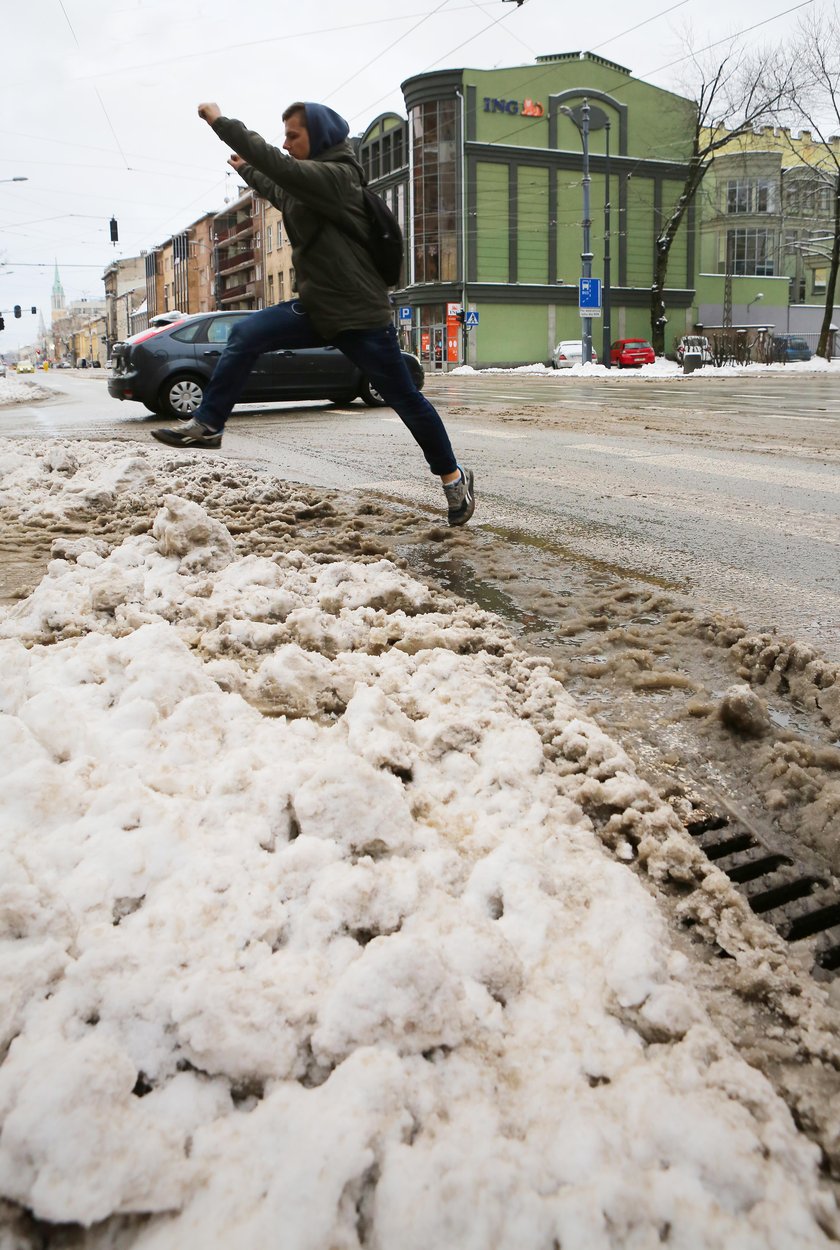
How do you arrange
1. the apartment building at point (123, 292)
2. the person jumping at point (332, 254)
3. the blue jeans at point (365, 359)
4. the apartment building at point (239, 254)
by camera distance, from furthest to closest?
1. the apartment building at point (123, 292)
2. the apartment building at point (239, 254)
3. the blue jeans at point (365, 359)
4. the person jumping at point (332, 254)

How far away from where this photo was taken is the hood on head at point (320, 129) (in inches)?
167

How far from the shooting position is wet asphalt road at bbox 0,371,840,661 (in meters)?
3.67

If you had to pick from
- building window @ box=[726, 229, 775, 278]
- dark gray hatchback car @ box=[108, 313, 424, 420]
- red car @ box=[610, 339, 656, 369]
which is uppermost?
building window @ box=[726, 229, 775, 278]

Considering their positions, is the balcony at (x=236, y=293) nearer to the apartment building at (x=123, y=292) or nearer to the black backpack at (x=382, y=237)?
the apartment building at (x=123, y=292)

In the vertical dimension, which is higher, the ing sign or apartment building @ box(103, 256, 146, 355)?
apartment building @ box(103, 256, 146, 355)

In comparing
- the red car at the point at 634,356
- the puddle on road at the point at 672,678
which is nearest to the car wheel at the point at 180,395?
the puddle on road at the point at 672,678

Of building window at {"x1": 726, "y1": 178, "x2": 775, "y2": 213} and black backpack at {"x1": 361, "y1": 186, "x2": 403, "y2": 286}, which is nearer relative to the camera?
black backpack at {"x1": 361, "y1": 186, "x2": 403, "y2": 286}

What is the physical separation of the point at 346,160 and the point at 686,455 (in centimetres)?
387

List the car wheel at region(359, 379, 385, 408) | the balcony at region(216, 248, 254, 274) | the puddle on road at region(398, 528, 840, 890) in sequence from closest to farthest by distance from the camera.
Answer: the puddle on road at region(398, 528, 840, 890), the car wheel at region(359, 379, 385, 408), the balcony at region(216, 248, 254, 274)

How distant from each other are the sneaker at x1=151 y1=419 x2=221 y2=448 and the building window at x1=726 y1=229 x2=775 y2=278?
6025 cm

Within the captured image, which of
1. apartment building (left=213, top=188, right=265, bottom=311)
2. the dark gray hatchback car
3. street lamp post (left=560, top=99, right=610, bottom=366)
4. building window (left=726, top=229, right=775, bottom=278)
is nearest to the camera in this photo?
the dark gray hatchback car

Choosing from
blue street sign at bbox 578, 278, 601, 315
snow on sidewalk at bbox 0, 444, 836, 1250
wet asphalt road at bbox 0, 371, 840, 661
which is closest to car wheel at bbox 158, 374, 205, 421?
wet asphalt road at bbox 0, 371, 840, 661

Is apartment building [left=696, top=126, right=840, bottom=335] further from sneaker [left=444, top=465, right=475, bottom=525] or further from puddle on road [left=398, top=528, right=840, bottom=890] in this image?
puddle on road [left=398, top=528, right=840, bottom=890]

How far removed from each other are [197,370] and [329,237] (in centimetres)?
898
